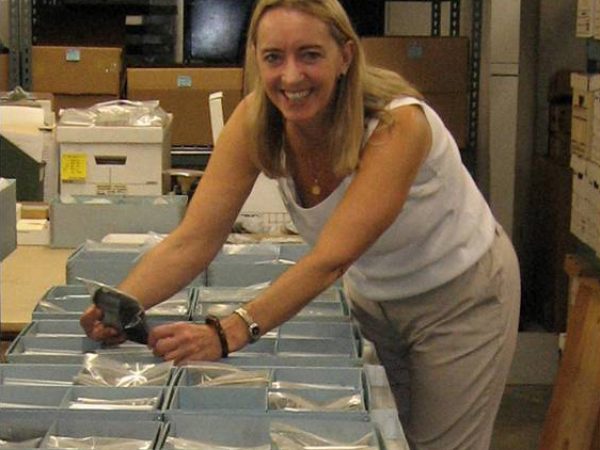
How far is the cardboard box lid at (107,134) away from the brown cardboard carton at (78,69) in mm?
920

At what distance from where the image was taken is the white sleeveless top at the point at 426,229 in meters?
1.89

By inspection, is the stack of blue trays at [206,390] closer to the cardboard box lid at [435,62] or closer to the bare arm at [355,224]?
the bare arm at [355,224]

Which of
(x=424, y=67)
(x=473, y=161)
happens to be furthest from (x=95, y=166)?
(x=473, y=161)

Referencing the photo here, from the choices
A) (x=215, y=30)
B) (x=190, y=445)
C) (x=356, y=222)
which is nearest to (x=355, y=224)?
(x=356, y=222)

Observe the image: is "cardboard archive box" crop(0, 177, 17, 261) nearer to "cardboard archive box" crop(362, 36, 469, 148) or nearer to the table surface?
the table surface

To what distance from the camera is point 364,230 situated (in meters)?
1.74

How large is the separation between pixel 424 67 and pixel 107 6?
1387 millimetres

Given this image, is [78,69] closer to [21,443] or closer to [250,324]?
[250,324]

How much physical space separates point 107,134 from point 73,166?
0.13 meters

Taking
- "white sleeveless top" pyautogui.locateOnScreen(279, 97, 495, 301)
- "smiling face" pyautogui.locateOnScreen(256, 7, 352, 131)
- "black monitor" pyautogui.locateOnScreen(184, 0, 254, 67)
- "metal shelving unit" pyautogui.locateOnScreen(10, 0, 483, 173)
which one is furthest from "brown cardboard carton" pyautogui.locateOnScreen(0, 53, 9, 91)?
"smiling face" pyautogui.locateOnScreen(256, 7, 352, 131)

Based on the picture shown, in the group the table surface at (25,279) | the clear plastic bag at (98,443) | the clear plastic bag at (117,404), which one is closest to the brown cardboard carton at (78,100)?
the table surface at (25,279)

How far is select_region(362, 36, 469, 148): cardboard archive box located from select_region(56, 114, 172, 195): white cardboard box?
118 cm

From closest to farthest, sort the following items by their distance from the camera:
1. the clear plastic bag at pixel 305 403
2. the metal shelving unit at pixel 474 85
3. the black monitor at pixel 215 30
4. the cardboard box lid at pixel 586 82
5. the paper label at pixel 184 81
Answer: the clear plastic bag at pixel 305 403 < the cardboard box lid at pixel 586 82 < the paper label at pixel 184 81 < the metal shelving unit at pixel 474 85 < the black monitor at pixel 215 30

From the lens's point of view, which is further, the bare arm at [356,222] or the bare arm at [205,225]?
the bare arm at [205,225]
